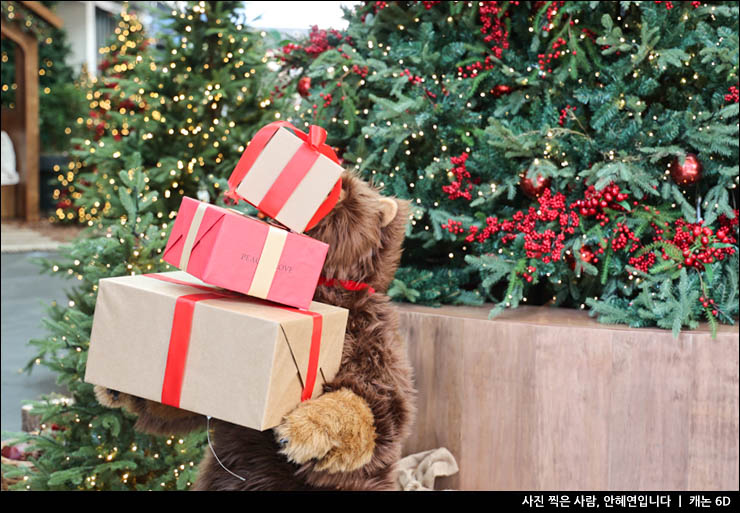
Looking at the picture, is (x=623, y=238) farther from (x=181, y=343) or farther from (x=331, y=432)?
(x=181, y=343)

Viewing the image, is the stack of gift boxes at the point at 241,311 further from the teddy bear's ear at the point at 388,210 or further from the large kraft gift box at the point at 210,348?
the teddy bear's ear at the point at 388,210

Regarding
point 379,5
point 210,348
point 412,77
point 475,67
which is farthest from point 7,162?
point 210,348

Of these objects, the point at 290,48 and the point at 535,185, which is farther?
the point at 290,48

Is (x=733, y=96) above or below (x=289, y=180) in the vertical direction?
above

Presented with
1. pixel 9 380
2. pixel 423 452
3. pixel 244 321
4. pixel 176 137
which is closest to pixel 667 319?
pixel 423 452

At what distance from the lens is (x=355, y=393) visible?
159 cm

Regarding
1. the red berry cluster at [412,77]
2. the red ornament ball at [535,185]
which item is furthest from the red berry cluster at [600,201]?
the red berry cluster at [412,77]

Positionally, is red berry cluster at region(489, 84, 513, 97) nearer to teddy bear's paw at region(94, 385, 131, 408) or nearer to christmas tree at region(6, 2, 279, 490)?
christmas tree at region(6, 2, 279, 490)

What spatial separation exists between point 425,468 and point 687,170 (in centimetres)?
129

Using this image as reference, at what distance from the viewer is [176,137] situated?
11.5 feet

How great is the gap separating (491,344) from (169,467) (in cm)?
115

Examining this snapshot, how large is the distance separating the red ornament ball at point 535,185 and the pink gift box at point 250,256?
1198 mm

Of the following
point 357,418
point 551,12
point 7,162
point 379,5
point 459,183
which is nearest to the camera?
point 357,418

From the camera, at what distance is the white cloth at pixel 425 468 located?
2279 millimetres
